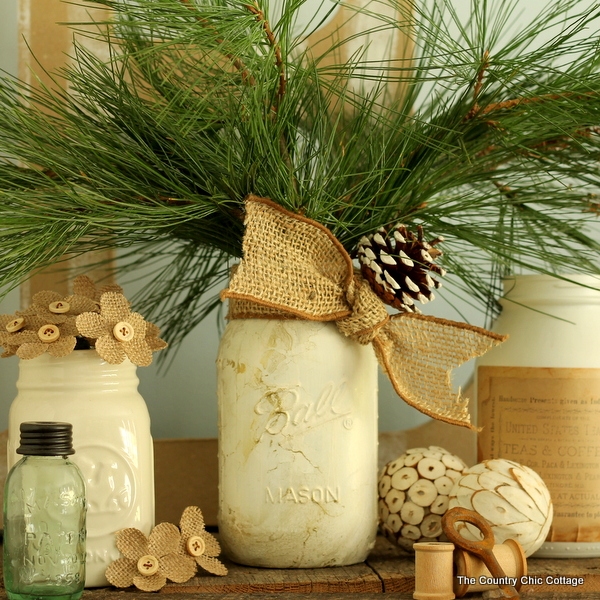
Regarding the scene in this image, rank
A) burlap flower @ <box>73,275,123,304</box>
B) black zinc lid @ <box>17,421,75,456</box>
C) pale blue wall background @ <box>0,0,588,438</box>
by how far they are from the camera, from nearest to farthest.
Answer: black zinc lid @ <box>17,421,75,456</box>
burlap flower @ <box>73,275,123,304</box>
pale blue wall background @ <box>0,0,588,438</box>

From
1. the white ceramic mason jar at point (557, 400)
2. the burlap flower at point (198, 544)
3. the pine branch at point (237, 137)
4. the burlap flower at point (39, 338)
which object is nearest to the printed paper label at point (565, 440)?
the white ceramic mason jar at point (557, 400)

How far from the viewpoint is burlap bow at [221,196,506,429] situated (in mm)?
524

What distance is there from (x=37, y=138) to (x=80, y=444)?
0.77 feet

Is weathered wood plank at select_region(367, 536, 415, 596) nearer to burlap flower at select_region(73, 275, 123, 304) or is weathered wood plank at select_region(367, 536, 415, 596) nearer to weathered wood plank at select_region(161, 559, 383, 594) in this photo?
weathered wood plank at select_region(161, 559, 383, 594)

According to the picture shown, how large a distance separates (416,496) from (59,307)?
0.32m

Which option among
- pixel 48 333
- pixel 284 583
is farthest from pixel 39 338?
pixel 284 583

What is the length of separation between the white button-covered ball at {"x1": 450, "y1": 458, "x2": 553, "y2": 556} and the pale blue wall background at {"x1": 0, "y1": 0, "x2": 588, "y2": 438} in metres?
0.24

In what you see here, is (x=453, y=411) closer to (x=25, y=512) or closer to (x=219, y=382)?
(x=219, y=382)

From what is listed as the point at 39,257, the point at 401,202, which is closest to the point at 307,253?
the point at 401,202

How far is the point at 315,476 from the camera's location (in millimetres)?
545

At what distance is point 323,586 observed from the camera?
1.69 feet

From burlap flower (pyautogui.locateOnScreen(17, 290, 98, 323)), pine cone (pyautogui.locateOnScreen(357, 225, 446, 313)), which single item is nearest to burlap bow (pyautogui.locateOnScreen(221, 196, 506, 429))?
pine cone (pyautogui.locateOnScreen(357, 225, 446, 313))

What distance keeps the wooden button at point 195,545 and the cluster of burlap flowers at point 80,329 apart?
14 cm

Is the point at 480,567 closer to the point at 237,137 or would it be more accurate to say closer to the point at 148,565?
the point at 148,565
